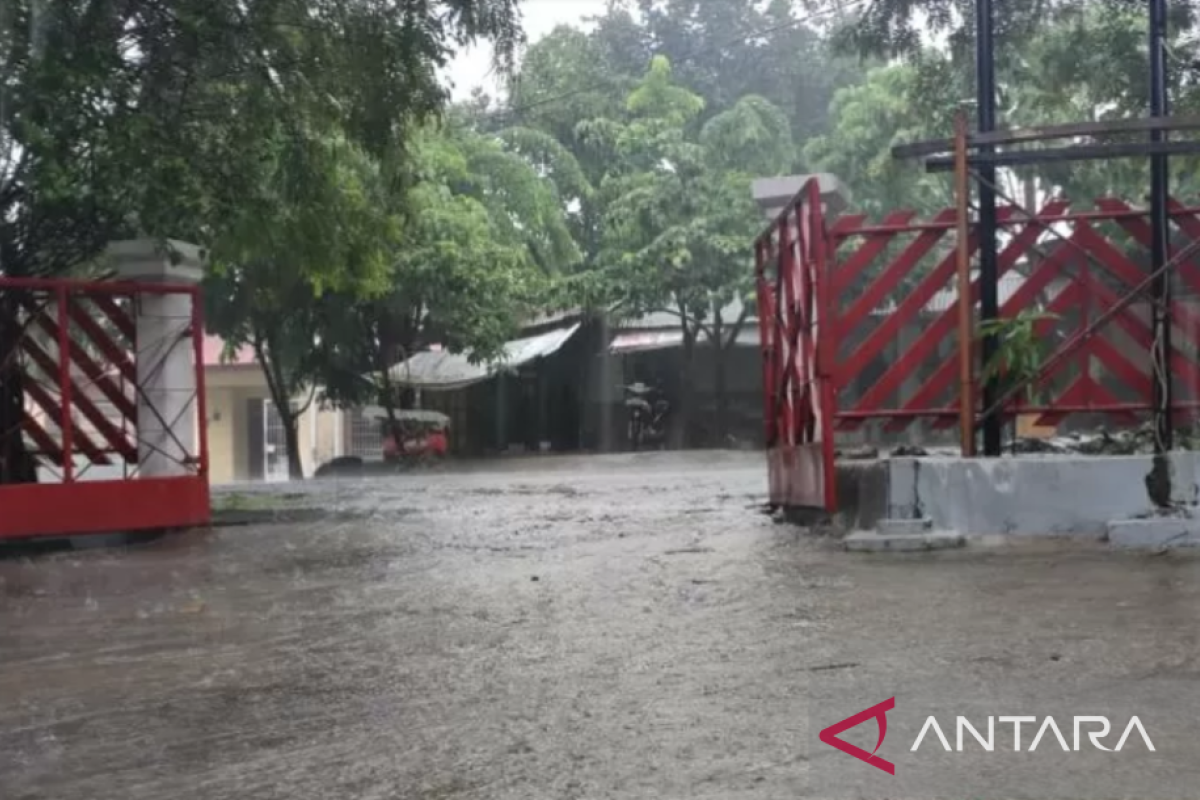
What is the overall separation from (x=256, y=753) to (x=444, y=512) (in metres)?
8.14

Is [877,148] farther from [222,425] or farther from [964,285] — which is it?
[222,425]

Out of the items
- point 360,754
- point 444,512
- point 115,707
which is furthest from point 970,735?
point 444,512

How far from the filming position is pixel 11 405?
1134 centimetres

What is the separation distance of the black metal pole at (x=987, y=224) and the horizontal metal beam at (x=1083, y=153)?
0.09 m

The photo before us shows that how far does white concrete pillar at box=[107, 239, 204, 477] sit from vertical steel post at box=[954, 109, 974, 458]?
21.2 ft

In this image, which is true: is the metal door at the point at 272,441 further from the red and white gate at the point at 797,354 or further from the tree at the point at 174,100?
the red and white gate at the point at 797,354

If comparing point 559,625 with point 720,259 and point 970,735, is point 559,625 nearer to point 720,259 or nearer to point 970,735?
point 970,735

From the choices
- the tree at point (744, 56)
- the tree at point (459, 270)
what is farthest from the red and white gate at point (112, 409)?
the tree at point (744, 56)

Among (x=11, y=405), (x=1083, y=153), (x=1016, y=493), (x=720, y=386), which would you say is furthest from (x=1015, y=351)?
(x=720, y=386)

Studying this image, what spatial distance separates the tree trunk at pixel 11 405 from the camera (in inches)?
430

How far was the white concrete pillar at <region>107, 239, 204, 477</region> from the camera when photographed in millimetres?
10680

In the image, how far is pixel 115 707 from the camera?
439cm

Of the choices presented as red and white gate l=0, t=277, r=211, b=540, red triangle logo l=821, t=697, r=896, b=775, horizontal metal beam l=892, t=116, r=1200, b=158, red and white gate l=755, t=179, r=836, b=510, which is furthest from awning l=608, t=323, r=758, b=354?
red triangle logo l=821, t=697, r=896, b=775

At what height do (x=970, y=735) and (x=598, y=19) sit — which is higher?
(x=598, y=19)
